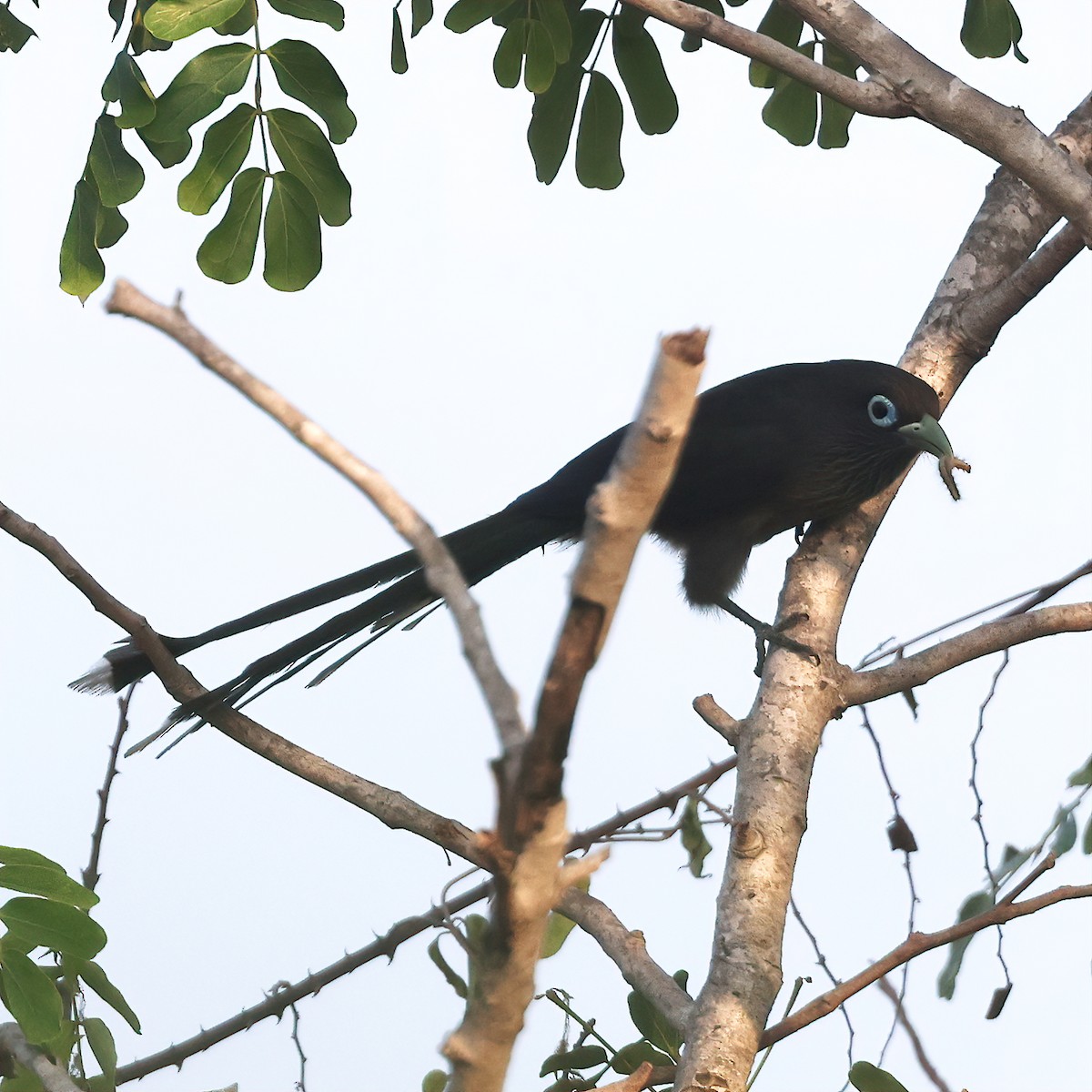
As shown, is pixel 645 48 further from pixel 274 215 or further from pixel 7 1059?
pixel 7 1059

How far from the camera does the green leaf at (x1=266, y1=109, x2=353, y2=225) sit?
247 cm

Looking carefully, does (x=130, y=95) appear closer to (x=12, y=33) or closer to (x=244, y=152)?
(x=244, y=152)

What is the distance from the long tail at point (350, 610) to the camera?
2.31 metres

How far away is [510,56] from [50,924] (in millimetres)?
2007

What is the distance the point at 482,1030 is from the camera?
34.7 inches

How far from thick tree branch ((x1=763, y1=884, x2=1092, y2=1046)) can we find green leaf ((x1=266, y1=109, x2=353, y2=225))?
173 cm

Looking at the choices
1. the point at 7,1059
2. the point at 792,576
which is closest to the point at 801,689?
the point at 792,576

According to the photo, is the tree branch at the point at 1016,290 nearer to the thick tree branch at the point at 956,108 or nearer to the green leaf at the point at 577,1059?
the thick tree branch at the point at 956,108

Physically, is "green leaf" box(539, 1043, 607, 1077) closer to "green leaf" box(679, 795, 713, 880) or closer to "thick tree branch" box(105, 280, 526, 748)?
"green leaf" box(679, 795, 713, 880)

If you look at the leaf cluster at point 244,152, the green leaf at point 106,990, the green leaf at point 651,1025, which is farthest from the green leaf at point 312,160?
the green leaf at point 651,1025

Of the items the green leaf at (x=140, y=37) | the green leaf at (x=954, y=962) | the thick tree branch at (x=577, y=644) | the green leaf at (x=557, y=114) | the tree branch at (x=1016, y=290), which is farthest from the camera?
the green leaf at (x=557, y=114)

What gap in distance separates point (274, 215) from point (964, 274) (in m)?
1.73

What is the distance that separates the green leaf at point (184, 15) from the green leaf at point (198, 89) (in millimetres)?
153

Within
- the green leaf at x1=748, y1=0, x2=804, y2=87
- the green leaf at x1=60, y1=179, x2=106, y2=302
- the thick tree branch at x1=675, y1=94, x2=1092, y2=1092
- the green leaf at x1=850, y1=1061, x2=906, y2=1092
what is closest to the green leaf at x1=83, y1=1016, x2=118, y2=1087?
the thick tree branch at x1=675, y1=94, x2=1092, y2=1092
